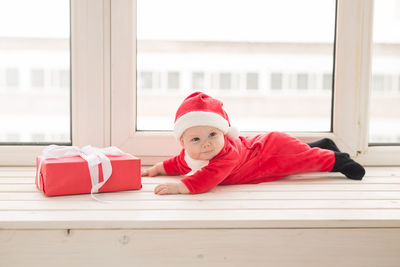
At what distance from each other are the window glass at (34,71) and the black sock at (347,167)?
3.03 feet

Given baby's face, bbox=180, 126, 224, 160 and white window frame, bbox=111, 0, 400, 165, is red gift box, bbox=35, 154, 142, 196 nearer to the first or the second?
baby's face, bbox=180, 126, 224, 160

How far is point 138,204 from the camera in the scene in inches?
39.1

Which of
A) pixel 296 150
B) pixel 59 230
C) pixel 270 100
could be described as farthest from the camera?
pixel 270 100

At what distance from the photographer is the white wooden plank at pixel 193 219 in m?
0.86

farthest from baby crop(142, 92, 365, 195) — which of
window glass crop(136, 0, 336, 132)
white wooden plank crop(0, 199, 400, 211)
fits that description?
window glass crop(136, 0, 336, 132)

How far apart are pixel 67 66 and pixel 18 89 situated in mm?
204

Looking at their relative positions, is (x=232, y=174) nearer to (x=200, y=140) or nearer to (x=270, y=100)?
(x=200, y=140)

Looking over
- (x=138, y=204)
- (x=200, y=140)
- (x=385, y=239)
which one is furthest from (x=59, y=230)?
(x=385, y=239)

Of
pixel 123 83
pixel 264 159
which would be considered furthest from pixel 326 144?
pixel 123 83

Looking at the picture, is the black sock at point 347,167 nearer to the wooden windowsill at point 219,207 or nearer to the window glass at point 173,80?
the wooden windowsill at point 219,207

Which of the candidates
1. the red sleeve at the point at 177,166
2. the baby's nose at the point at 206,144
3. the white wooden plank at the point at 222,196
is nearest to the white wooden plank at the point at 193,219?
the white wooden plank at the point at 222,196

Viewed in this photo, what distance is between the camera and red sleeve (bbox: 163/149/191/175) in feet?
4.21

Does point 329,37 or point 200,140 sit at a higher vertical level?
point 329,37

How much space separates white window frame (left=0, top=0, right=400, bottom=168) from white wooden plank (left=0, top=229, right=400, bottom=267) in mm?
565
